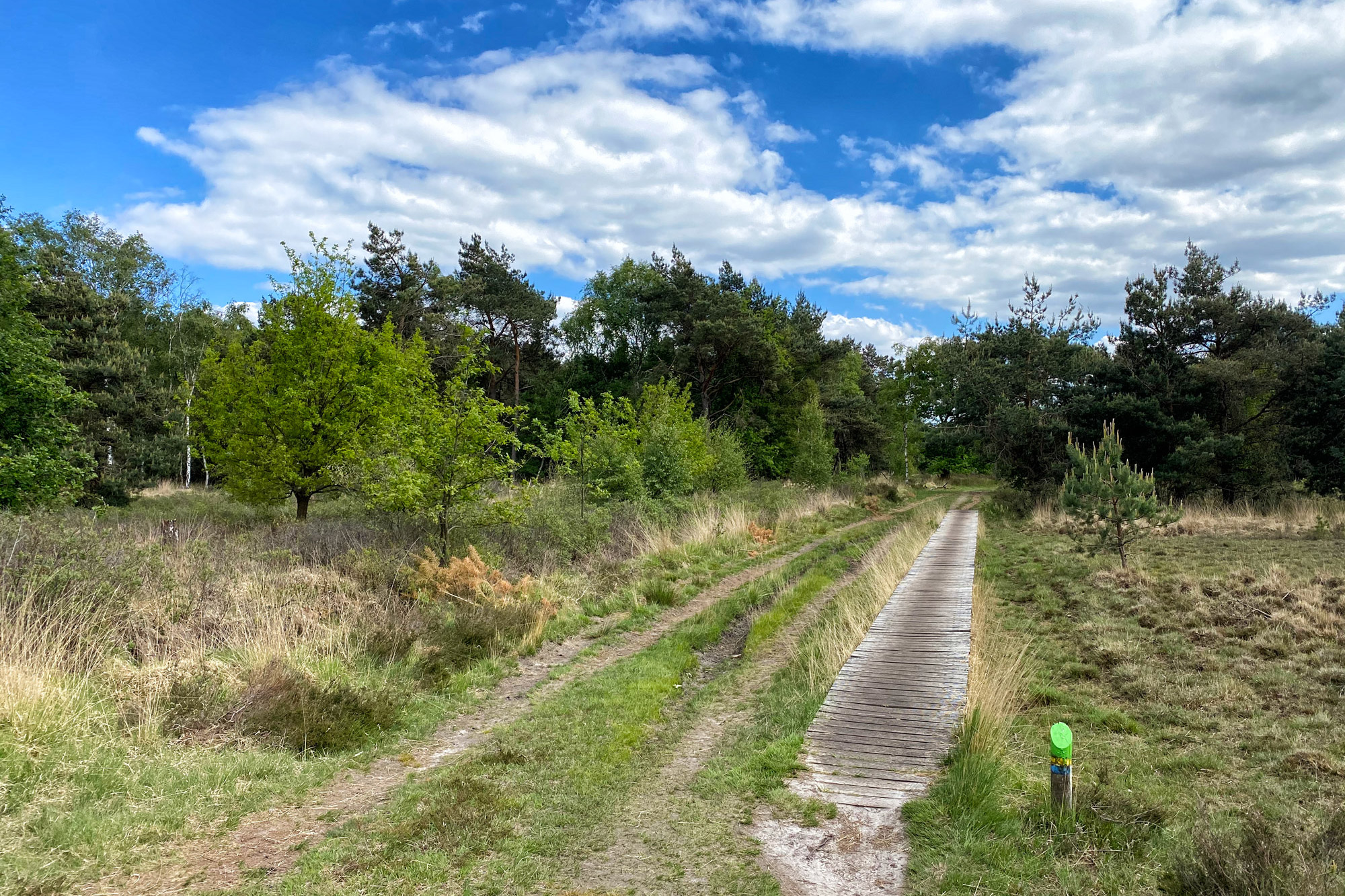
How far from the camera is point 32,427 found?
13.8 m

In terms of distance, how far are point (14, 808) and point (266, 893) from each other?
1788 mm

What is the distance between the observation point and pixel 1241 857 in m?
3.62

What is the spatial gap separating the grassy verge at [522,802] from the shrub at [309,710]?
108 centimetres

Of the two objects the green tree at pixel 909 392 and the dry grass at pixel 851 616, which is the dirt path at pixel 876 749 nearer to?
the dry grass at pixel 851 616

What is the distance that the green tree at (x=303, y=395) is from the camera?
15281 mm

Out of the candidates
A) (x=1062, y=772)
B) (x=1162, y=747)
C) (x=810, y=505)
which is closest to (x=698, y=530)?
(x=810, y=505)

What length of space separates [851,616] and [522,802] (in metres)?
6.13

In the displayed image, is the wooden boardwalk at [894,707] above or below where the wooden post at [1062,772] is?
below

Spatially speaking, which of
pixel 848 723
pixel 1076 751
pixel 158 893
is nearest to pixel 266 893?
pixel 158 893

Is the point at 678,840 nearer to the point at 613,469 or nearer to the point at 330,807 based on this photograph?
the point at 330,807

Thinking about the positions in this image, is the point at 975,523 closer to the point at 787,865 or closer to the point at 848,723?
the point at 848,723

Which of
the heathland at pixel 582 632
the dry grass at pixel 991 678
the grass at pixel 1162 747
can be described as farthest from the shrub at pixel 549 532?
the grass at pixel 1162 747

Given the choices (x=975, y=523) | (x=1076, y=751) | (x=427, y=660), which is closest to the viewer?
(x=1076, y=751)

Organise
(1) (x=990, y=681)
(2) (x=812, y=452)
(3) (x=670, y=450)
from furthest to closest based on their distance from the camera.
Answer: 1. (2) (x=812, y=452)
2. (3) (x=670, y=450)
3. (1) (x=990, y=681)
